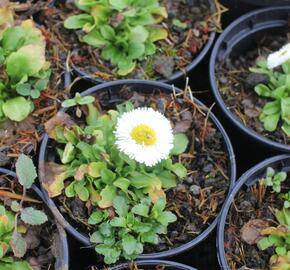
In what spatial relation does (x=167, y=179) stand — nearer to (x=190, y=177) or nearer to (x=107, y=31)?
(x=190, y=177)

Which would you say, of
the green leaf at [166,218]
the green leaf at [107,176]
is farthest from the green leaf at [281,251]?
the green leaf at [107,176]

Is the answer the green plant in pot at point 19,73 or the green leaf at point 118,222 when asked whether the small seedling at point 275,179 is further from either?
the green plant in pot at point 19,73

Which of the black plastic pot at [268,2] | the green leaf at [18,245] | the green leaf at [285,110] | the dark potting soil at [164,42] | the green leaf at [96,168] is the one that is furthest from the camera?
the black plastic pot at [268,2]

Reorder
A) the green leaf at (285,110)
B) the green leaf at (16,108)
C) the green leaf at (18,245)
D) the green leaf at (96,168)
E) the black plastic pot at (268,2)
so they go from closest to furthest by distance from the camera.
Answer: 1. the green leaf at (18,245)
2. the green leaf at (96,168)
3. the green leaf at (16,108)
4. the green leaf at (285,110)
5. the black plastic pot at (268,2)

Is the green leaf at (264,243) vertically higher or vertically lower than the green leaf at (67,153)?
lower

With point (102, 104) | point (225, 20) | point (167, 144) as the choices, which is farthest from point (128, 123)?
point (225, 20)

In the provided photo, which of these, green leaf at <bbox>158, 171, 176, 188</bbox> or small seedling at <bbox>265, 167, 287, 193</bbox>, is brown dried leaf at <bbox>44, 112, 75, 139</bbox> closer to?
green leaf at <bbox>158, 171, 176, 188</bbox>

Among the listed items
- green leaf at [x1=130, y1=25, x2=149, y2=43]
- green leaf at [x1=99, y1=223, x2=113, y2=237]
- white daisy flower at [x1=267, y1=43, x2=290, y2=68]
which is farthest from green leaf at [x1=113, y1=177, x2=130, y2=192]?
white daisy flower at [x1=267, y1=43, x2=290, y2=68]
